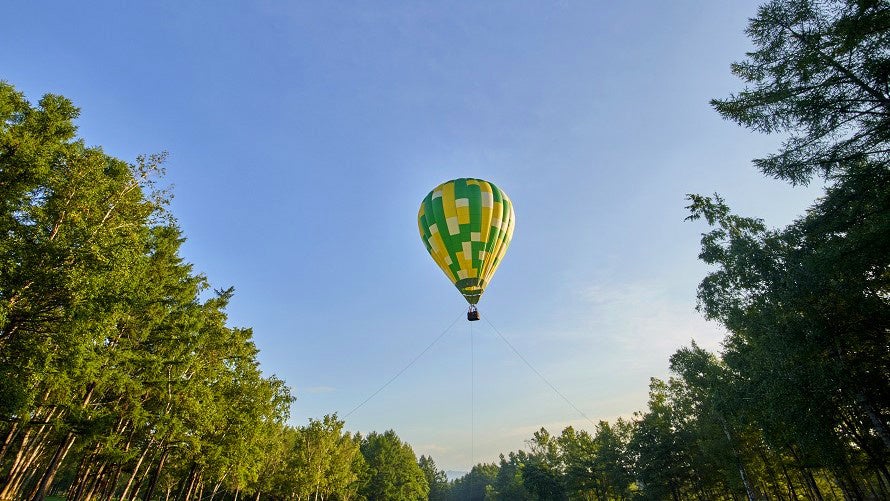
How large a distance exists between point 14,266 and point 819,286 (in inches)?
1112

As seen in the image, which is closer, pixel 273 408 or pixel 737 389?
pixel 737 389

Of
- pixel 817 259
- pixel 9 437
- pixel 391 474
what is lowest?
pixel 9 437

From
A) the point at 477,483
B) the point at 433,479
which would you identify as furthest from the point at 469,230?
the point at 477,483

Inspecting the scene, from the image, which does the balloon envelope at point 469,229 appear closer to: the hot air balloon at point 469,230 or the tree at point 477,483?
the hot air balloon at point 469,230

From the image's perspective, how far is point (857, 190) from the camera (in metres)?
13.5

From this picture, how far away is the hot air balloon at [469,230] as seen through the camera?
22000 mm

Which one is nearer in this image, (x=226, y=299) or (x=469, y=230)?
(x=469, y=230)

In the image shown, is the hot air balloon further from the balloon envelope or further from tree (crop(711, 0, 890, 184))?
tree (crop(711, 0, 890, 184))

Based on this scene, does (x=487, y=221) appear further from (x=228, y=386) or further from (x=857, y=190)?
(x=228, y=386)

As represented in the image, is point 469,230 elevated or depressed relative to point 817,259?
elevated

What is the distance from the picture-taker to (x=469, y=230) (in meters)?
21.9

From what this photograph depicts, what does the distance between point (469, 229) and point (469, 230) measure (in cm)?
6

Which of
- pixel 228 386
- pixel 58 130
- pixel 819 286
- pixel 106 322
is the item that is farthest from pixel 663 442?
pixel 58 130

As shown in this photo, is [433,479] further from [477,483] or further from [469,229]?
[469,229]
